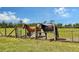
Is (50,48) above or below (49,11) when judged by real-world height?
below

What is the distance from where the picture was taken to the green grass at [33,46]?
4.95 meters

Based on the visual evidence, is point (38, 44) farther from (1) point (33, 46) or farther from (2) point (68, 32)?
(2) point (68, 32)

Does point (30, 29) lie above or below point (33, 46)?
above

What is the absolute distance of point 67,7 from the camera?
4941 mm

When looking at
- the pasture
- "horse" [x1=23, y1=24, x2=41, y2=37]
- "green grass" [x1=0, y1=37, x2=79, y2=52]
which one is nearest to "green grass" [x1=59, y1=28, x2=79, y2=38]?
the pasture

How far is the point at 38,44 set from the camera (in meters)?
5.00

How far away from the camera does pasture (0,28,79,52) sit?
4.95 metres

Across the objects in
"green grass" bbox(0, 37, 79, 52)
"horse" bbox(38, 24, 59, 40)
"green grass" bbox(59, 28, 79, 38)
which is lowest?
"green grass" bbox(0, 37, 79, 52)

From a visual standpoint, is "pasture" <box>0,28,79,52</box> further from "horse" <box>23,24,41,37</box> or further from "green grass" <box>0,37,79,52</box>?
"horse" <box>23,24,41,37</box>

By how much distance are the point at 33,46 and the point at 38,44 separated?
0.08 meters

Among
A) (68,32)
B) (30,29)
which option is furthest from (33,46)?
(68,32)
